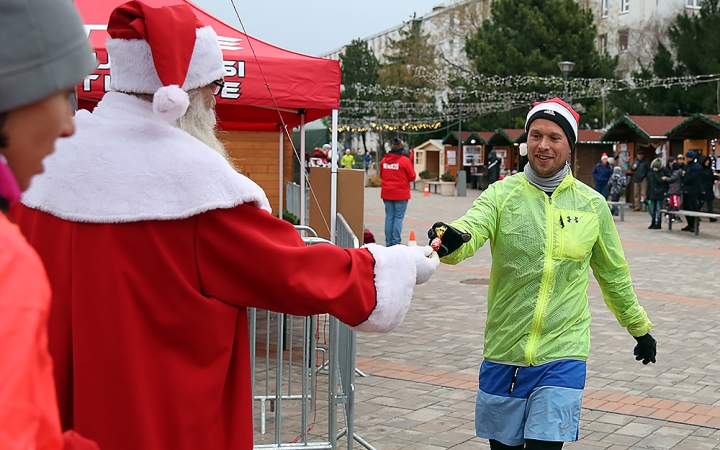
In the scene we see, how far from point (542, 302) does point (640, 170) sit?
22061mm

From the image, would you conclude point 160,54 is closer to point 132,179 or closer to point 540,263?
point 132,179

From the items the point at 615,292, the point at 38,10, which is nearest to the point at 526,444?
the point at 615,292

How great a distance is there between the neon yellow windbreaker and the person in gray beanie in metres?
2.52

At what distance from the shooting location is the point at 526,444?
11.4 ft

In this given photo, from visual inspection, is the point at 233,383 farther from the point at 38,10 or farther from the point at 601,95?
the point at 601,95

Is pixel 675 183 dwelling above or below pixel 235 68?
below

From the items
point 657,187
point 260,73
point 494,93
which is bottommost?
point 657,187

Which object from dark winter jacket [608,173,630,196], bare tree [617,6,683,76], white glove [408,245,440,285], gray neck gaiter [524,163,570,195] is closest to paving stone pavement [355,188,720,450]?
gray neck gaiter [524,163,570,195]

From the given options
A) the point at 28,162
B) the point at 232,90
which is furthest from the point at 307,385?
the point at 28,162

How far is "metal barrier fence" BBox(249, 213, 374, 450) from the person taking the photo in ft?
15.3

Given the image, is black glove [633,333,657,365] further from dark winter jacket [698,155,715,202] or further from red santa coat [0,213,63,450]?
dark winter jacket [698,155,715,202]

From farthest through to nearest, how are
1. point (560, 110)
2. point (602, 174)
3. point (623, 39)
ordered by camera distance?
point (623, 39), point (602, 174), point (560, 110)

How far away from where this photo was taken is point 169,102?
222 centimetres

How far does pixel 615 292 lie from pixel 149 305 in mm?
2322
